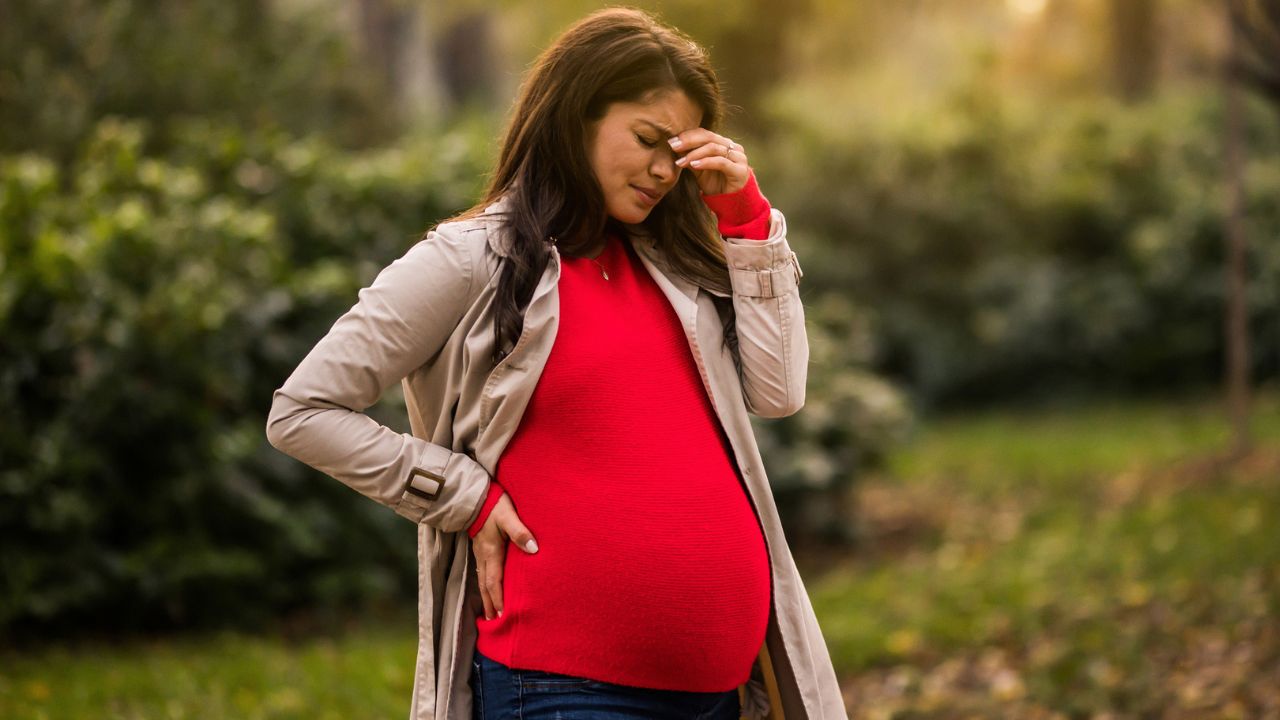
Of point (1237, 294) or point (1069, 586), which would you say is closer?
point (1069, 586)

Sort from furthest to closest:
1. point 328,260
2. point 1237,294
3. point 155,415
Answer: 1. point 1237,294
2. point 328,260
3. point 155,415

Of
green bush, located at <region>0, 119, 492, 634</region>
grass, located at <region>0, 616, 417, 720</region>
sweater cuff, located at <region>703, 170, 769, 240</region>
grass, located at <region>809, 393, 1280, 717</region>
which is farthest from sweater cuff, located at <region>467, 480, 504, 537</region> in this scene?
green bush, located at <region>0, 119, 492, 634</region>

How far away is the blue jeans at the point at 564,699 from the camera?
7.45ft

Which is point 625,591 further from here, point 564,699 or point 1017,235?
point 1017,235

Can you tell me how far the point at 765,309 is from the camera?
8.21ft

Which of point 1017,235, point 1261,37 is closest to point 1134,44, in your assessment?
point 1017,235

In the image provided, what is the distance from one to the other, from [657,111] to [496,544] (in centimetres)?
83

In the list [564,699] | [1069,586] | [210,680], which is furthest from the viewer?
[1069,586]

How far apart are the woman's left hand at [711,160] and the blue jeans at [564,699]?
3.03 feet

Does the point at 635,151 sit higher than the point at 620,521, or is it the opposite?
the point at 635,151

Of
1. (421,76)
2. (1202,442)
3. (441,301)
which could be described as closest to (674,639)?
(441,301)

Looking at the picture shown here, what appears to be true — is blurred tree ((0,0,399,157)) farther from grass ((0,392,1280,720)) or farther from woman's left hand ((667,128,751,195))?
woman's left hand ((667,128,751,195))

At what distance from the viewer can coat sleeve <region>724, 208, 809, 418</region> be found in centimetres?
250

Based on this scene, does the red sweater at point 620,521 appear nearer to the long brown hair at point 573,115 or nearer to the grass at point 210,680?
the long brown hair at point 573,115
